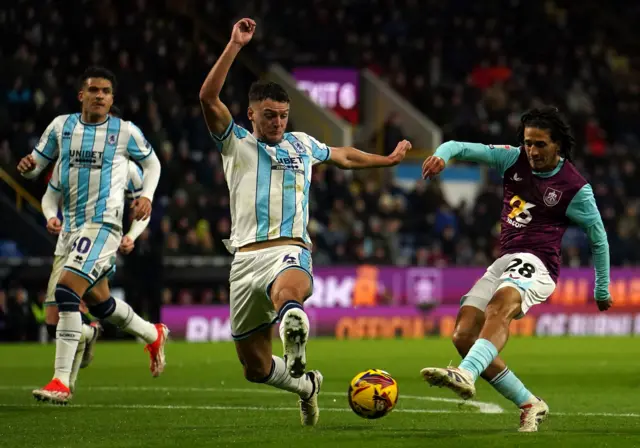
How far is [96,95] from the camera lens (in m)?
10.5

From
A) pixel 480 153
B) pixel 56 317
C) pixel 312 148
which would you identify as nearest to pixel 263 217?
pixel 312 148

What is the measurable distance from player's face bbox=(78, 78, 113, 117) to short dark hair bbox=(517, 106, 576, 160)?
3707 mm

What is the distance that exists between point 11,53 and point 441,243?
320 inches

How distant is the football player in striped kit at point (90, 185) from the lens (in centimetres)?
1034

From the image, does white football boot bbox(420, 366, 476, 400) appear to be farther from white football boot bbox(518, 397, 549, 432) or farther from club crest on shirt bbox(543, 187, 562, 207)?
club crest on shirt bbox(543, 187, 562, 207)

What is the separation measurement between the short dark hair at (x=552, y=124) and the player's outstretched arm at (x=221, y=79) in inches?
71.9

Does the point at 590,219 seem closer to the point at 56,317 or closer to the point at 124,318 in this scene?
the point at 124,318

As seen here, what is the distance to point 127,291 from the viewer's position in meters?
19.4

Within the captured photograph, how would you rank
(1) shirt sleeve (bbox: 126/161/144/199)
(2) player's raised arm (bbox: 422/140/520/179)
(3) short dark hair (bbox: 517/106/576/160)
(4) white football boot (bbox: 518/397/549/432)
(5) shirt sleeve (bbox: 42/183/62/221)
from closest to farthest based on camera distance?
(4) white football boot (bbox: 518/397/549/432) < (3) short dark hair (bbox: 517/106/576/160) < (2) player's raised arm (bbox: 422/140/520/179) < (5) shirt sleeve (bbox: 42/183/62/221) < (1) shirt sleeve (bbox: 126/161/144/199)

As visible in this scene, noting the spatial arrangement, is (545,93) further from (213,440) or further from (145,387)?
(213,440)

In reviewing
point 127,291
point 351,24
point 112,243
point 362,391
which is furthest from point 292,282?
point 351,24

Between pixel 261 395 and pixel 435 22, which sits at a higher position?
pixel 435 22

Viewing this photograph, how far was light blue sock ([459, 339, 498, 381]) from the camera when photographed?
7528 millimetres

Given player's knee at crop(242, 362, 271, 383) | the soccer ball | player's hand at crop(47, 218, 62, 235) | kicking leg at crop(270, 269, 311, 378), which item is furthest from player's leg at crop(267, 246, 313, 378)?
player's hand at crop(47, 218, 62, 235)
